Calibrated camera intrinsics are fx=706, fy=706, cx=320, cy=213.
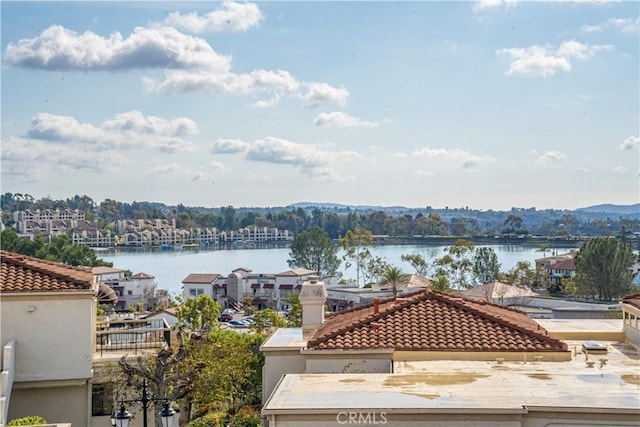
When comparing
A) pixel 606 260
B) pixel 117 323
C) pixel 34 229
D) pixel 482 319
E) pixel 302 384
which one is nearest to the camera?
pixel 302 384

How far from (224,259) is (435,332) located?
138708 millimetres

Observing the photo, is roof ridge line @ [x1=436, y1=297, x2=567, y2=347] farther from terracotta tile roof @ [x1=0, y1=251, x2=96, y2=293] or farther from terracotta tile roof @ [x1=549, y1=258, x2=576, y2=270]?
terracotta tile roof @ [x1=549, y1=258, x2=576, y2=270]

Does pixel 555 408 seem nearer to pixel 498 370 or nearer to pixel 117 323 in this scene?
pixel 498 370

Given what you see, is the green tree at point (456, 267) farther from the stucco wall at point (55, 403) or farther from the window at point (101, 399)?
the stucco wall at point (55, 403)

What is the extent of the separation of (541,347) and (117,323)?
12564 millimetres

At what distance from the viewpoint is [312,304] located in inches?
554

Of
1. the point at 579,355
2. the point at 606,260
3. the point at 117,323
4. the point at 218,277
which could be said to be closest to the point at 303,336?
the point at 579,355

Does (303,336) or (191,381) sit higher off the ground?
(303,336)

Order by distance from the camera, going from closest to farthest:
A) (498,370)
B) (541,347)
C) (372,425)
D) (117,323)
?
(372,425)
(498,370)
(541,347)
(117,323)

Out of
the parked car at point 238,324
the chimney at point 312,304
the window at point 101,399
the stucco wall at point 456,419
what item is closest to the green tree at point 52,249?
the parked car at point 238,324

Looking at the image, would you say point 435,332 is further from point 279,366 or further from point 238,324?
point 238,324

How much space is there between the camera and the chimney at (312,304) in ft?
A: 45.1

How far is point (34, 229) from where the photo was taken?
176375mm

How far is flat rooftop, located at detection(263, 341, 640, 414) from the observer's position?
8.17m
